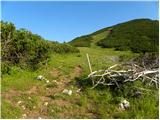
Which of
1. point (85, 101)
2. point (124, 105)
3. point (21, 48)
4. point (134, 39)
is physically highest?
point (134, 39)

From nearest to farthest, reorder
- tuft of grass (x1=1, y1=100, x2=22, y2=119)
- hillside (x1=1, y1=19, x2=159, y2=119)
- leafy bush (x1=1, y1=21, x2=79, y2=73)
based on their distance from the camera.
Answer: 1. tuft of grass (x1=1, y1=100, x2=22, y2=119)
2. hillside (x1=1, y1=19, x2=159, y2=119)
3. leafy bush (x1=1, y1=21, x2=79, y2=73)

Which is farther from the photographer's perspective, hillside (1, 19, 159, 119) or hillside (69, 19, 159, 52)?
hillside (69, 19, 159, 52)

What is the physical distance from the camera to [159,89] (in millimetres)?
11672

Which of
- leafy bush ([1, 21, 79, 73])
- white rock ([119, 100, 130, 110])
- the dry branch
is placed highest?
leafy bush ([1, 21, 79, 73])

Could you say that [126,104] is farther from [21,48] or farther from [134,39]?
[134,39]

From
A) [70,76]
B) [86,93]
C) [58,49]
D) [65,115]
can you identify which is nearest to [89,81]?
[86,93]

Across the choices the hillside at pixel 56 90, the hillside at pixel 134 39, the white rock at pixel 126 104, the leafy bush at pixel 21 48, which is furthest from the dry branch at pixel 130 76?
the hillside at pixel 134 39

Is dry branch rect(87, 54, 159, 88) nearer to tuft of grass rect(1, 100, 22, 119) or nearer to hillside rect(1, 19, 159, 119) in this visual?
hillside rect(1, 19, 159, 119)

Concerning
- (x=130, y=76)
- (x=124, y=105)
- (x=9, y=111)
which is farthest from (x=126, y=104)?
(x=9, y=111)

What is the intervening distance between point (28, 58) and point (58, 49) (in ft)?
37.0

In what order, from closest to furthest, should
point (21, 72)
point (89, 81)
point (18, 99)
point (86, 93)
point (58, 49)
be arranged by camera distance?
point (18, 99), point (86, 93), point (89, 81), point (21, 72), point (58, 49)

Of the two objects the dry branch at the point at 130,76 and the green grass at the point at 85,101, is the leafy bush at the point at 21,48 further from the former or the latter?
the dry branch at the point at 130,76

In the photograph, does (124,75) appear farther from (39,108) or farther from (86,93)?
(39,108)

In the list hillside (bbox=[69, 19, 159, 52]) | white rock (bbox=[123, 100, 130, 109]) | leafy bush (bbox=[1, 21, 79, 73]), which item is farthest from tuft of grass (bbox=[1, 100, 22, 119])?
hillside (bbox=[69, 19, 159, 52])
